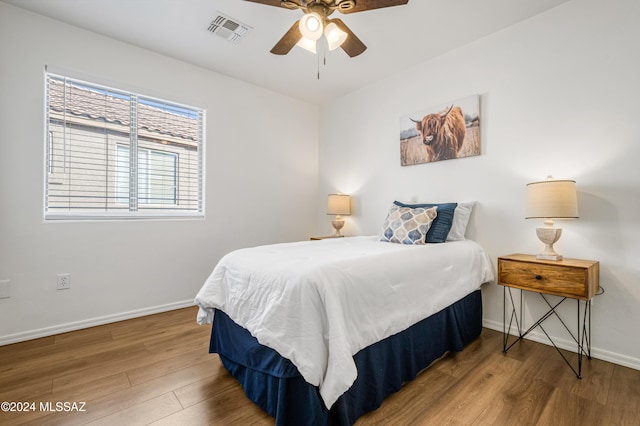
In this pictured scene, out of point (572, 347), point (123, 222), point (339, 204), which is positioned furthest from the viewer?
point (339, 204)

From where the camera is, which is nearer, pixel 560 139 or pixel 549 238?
pixel 549 238

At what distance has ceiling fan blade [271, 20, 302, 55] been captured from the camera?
6.55ft

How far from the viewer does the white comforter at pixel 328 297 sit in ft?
4.22

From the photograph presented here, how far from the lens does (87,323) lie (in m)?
2.60

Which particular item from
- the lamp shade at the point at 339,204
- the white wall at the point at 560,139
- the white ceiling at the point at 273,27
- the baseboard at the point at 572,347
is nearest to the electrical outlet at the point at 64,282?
the white ceiling at the point at 273,27

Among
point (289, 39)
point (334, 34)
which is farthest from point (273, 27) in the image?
point (334, 34)

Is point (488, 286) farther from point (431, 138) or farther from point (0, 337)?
point (0, 337)

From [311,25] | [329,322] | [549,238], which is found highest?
[311,25]

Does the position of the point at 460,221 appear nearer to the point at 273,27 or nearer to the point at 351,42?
the point at 351,42

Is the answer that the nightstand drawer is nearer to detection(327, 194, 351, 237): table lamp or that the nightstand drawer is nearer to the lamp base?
the lamp base

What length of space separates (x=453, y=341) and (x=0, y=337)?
3436mm

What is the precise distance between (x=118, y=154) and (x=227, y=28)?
1.56m

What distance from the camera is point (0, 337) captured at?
2.25 m

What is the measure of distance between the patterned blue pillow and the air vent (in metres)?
2.13
